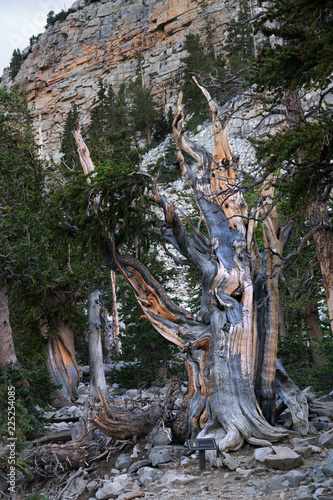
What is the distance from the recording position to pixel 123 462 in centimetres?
757

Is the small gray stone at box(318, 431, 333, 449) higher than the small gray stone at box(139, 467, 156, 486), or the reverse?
the small gray stone at box(318, 431, 333, 449)

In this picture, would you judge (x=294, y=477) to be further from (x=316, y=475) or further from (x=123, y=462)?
(x=123, y=462)

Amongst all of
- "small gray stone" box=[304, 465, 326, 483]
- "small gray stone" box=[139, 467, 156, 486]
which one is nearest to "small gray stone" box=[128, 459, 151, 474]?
"small gray stone" box=[139, 467, 156, 486]

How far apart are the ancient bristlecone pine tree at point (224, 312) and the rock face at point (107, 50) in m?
51.0

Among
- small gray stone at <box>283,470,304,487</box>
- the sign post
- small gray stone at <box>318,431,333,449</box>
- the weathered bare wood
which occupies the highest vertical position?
the weathered bare wood

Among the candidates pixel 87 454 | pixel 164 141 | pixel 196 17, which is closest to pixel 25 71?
pixel 196 17

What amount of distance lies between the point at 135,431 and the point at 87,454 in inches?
38.2

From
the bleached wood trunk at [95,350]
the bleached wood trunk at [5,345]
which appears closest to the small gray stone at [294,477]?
the bleached wood trunk at [5,345]

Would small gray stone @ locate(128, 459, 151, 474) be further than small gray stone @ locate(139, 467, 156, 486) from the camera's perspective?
Yes

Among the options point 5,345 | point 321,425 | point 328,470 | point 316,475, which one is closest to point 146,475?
point 316,475

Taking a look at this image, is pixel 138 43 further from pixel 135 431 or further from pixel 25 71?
pixel 135 431

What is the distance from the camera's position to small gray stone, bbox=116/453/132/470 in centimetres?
752

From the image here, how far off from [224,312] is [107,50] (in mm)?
73296

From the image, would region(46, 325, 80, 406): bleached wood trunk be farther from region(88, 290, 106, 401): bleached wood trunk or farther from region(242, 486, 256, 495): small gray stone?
region(242, 486, 256, 495): small gray stone
